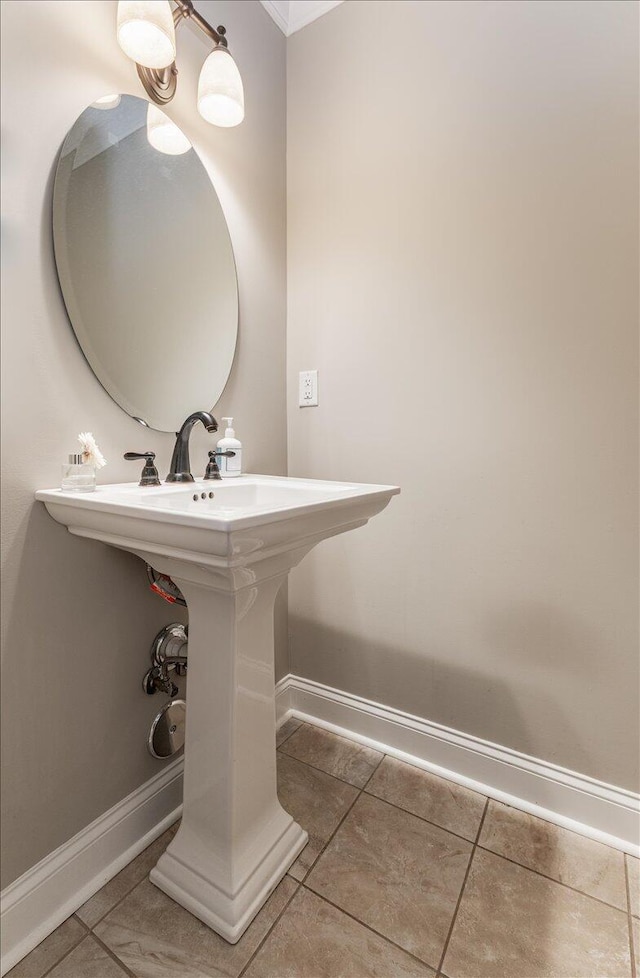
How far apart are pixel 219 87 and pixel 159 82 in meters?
0.14

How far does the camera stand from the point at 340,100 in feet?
4.59

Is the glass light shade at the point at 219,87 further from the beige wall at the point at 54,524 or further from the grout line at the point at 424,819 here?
the grout line at the point at 424,819

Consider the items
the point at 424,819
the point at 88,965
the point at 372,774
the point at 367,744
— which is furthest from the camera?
the point at 367,744

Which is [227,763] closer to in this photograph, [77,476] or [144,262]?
[77,476]

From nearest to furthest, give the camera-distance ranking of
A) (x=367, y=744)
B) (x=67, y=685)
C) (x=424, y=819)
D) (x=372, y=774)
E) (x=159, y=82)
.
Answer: (x=67, y=685)
(x=159, y=82)
(x=424, y=819)
(x=372, y=774)
(x=367, y=744)

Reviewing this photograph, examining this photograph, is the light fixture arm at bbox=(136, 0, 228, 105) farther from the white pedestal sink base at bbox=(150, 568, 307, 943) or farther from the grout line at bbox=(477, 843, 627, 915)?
the grout line at bbox=(477, 843, 627, 915)

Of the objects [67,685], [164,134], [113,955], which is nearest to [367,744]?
[113,955]

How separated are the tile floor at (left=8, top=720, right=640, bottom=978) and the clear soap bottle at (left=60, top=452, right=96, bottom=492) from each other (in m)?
0.88

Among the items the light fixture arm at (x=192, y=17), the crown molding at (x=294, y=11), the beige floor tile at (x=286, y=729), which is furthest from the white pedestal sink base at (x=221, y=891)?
the crown molding at (x=294, y=11)

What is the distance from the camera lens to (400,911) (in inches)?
37.0

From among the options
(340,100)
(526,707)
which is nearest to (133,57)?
(340,100)

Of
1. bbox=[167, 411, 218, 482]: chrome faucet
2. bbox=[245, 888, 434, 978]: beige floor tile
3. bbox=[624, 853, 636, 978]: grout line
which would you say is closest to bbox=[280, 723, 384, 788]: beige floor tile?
bbox=[245, 888, 434, 978]: beige floor tile

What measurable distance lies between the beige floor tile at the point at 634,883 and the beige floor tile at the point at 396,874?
0.34 m

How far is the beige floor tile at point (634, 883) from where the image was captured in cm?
96
